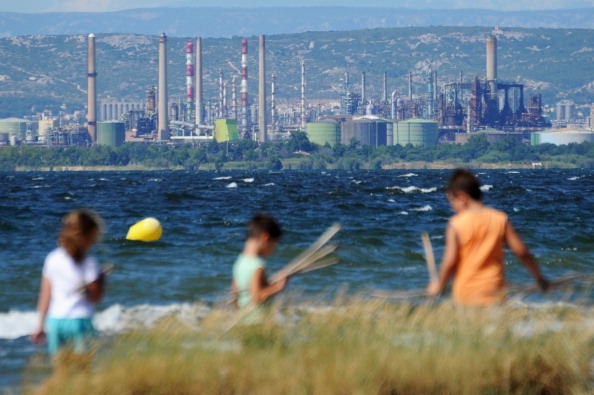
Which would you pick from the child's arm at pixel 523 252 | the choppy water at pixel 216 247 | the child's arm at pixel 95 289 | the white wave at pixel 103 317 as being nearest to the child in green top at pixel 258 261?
the child's arm at pixel 95 289

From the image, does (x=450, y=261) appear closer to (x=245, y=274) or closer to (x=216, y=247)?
(x=245, y=274)

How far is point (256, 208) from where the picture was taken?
48375 millimetres

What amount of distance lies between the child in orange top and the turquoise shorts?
2.48m

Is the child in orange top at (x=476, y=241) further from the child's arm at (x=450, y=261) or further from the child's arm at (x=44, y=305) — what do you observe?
the child's arm at (x=44, y=305)

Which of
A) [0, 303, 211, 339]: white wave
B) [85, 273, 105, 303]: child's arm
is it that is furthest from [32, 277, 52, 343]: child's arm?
[0, 303, 211, 339]: white wave

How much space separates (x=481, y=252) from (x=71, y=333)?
2.98m

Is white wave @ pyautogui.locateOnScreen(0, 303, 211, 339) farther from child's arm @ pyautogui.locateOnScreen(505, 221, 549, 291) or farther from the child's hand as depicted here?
child's arm @ pyautogui.locateOnScreen(505, 221, 549, 291)

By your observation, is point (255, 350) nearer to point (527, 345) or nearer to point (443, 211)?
point (527, 345)

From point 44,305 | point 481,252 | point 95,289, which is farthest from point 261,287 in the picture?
point 481,252

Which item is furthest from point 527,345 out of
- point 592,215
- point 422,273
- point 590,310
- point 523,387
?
point 592,215

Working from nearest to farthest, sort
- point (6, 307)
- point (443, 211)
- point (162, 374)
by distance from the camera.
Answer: point (162, 374)
point (6, 307)
point (443, 211)

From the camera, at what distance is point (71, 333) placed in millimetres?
8391

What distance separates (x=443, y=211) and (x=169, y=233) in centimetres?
1467

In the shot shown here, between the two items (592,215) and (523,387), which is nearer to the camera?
(523,387)
